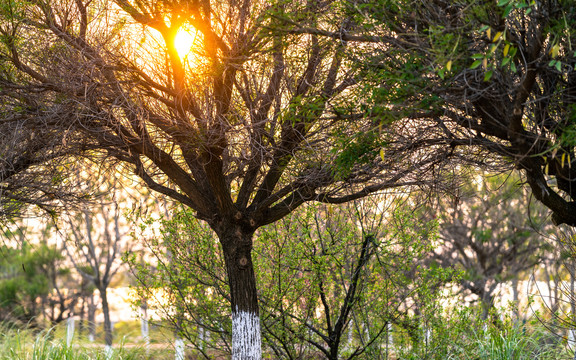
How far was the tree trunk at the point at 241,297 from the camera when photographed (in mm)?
6980

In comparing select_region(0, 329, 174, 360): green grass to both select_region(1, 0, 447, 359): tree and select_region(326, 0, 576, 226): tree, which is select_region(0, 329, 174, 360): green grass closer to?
select_region(1, 0, 447, 359): tree

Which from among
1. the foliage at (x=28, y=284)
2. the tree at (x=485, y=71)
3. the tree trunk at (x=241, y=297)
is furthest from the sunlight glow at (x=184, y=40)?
the foliage at (x=28, y=284)

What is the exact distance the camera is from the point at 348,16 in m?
5.23

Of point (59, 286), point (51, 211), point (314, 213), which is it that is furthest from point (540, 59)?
point (59, 286)

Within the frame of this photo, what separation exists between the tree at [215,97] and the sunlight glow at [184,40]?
0.09 metres

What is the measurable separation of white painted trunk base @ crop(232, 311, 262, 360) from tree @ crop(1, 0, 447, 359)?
0.5 inches

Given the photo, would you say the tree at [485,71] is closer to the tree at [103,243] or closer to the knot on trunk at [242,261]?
the knot on trunk at [242,261]

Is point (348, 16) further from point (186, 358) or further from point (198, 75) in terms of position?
point (186, 358)

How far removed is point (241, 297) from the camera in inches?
277

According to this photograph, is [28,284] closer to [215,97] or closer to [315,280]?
[315,280]

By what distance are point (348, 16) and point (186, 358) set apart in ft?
25.8

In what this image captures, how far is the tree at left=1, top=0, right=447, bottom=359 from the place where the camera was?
19.5 ft

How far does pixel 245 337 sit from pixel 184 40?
349cm

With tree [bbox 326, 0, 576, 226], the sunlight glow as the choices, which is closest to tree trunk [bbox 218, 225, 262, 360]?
the sunlight glow
